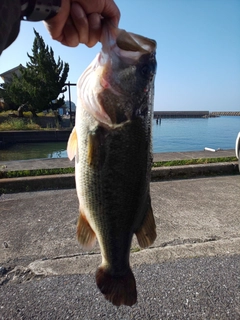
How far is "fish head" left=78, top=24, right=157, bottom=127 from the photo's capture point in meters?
1.64

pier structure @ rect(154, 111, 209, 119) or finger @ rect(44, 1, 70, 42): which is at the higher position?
finger @ rect(44, 1, 70, 42)

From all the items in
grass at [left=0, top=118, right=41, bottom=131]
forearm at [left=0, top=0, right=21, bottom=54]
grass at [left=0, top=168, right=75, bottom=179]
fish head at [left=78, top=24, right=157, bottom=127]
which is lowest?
grass at [left=0, top=118, right=41, bottom=131]

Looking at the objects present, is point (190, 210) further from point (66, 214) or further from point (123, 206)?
point (123, 206)

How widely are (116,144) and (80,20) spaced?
812mm

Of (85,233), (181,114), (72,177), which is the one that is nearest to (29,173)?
(72,177)

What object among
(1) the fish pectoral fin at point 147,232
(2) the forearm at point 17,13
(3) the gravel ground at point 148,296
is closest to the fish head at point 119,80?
(2) the forearm at point 17,13

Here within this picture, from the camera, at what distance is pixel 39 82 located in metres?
27.9

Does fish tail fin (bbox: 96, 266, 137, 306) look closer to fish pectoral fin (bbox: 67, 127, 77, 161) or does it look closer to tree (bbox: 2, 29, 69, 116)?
fish pectoral fin (bbox: 67, 127, 77, 161)

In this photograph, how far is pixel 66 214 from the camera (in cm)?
455

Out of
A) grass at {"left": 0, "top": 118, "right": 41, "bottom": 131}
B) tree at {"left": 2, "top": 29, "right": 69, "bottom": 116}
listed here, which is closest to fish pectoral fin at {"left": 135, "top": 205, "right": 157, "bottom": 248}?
grass at {"left": 0, "top": 118, "right": 41, "bottom": 131}

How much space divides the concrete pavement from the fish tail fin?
0.89 meters

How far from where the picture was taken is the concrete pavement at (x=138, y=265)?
2.51 metres

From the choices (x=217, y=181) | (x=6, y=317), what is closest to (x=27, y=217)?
(x=6, y=317)

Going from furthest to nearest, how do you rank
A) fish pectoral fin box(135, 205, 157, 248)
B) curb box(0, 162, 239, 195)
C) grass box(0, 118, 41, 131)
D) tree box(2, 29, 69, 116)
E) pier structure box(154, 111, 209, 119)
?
pier structure box(154, 111, 209, 119)
tree box(2, 29, 69, 116)
grass box(0, 118, 41, 131)
curb box(0, 162, 239, 195)
fish pectoral fin box(135, 205, 157, 248)
